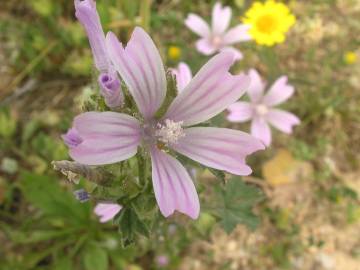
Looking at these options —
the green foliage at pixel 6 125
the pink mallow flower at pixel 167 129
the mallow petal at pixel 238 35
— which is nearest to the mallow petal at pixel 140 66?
the pink mallow flower at pixel 167 129

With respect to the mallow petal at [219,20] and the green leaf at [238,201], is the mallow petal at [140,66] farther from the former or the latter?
the mallow petal at [219,20]

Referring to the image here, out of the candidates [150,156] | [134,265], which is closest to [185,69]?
[150,156]

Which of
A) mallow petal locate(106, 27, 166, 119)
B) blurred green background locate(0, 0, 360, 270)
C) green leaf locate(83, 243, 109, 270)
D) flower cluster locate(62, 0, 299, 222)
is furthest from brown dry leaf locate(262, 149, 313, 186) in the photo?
mallow petal locate(106, 27, 166, 119)

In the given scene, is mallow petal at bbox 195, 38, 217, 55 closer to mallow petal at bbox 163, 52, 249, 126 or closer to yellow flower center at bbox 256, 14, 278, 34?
yellow flower center at bbox 256, 14, 278, 34

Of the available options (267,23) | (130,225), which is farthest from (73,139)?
(267,23)

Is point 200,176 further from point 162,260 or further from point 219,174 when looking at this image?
point 219,174

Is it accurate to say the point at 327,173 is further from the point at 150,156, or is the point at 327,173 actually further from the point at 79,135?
the point at 79,135
